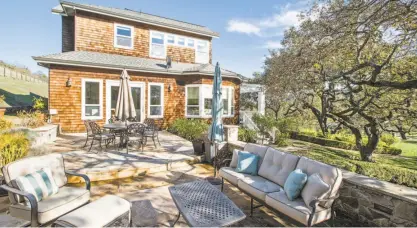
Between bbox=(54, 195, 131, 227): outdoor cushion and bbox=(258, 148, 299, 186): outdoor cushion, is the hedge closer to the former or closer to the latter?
bbox=(258, 148, 299, 186): outdoor cushion

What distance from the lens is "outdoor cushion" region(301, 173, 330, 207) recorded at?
294 centimetres

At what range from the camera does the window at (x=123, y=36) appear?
41.6 feet

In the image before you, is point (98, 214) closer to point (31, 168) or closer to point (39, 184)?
point (39, 184)

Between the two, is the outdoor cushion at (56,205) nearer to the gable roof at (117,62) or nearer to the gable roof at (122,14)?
the gable roof at (117,62)

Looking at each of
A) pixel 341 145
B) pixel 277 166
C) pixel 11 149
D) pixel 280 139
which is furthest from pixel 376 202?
pixel 341 145

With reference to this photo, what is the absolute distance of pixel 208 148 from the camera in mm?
6543

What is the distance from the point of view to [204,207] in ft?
9.41

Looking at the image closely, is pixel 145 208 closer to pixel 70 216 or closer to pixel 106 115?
pixel 70 216

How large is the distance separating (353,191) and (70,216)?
13.6 feet

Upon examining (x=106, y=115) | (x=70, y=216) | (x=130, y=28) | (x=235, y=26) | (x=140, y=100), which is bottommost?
(x=70, y=216)

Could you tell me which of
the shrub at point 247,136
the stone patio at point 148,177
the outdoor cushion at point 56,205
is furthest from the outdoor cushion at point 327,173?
the shrub at point 247,136

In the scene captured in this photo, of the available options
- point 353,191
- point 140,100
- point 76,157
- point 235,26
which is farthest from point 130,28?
point 353,191

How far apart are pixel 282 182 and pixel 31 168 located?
13.2 ft

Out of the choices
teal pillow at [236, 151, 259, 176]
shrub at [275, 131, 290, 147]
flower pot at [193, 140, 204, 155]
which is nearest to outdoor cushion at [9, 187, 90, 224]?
teal pillow at [236, 151, 259, 176]
